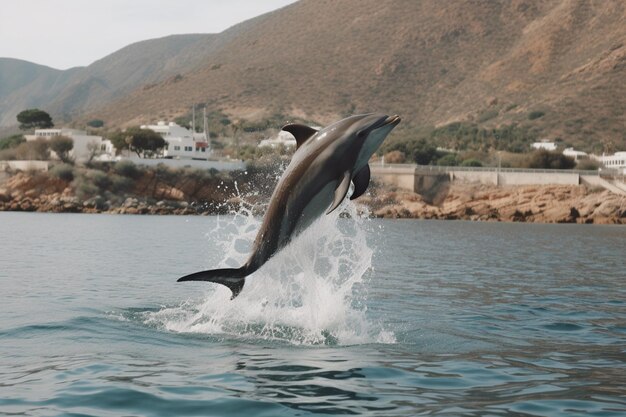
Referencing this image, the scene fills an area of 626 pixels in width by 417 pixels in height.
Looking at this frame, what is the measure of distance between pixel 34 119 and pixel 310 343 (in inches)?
5011

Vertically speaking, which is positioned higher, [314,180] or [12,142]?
[12,142]

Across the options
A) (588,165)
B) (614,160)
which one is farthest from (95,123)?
(614,160)

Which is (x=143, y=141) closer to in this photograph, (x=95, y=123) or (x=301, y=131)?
(x=95, y=123)

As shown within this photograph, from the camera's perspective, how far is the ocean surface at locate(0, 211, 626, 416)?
10.8 meters

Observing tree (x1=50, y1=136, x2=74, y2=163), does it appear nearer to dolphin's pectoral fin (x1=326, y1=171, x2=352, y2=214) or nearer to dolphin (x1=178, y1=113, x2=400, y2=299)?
dolphin (x1=178, y1=113, x2=400, y2=299)

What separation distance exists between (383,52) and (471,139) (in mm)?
55685

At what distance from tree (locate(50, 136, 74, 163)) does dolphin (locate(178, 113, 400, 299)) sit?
93017 millimetres

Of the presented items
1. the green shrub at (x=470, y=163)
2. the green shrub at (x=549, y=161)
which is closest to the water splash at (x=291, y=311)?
the green shrub at (x=549, y=161)

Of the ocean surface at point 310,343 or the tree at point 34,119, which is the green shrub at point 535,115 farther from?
the ocean surface at point 310,343

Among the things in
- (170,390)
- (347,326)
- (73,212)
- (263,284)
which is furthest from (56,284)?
(73,212)

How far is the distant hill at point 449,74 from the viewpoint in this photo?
14138cm

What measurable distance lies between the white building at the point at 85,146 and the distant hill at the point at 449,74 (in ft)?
181

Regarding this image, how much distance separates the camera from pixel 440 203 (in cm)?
9638

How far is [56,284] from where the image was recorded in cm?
2394
